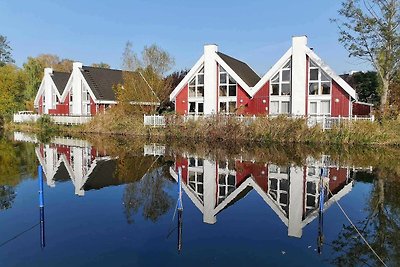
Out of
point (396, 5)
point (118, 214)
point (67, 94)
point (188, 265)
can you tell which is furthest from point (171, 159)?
point (67, 94)

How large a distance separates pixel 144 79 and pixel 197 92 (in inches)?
200

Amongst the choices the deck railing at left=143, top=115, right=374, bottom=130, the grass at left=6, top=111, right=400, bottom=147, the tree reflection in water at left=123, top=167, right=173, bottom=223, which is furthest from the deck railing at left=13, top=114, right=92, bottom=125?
the tree reflection in water at left=123, top=167, right=173, bottom=223

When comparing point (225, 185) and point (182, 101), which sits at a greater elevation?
point (182, 101)

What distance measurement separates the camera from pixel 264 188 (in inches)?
464

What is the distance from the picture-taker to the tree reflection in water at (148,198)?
930cm

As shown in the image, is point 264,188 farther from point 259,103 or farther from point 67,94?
point 67,94

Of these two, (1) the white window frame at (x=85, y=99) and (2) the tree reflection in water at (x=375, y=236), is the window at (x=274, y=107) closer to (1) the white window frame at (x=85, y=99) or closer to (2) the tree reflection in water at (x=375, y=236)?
(2) the tree reflection in water at (x=375, y=236)

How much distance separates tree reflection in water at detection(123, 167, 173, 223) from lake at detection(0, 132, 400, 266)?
1.2 inches

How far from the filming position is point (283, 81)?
99.2ft

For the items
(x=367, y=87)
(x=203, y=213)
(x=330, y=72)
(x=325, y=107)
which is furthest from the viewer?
(x=367, y=87)

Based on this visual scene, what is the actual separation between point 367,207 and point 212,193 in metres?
4.40

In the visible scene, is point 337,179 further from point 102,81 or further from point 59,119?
point 102,81

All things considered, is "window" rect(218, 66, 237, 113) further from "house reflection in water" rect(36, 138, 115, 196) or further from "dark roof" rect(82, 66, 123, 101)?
"dark roof" rect(82, 66, 123, 101)

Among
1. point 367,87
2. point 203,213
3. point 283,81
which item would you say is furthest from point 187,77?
point 367,87
